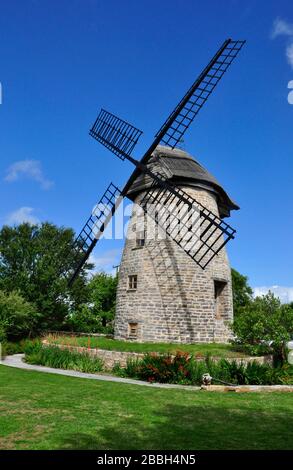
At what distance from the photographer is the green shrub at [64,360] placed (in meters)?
15.3

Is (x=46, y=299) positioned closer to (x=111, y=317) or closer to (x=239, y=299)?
(x=111, y=317)

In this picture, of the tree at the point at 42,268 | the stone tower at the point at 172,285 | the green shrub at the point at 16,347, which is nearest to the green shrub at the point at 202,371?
the stone tower at the point at 172,285

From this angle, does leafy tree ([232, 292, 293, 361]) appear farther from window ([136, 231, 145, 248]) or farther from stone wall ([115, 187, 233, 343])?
window ([136, 231, 145, 248])

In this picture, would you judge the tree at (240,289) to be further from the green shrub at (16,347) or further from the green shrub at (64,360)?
the green shrub at (64,360)

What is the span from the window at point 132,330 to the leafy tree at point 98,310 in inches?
506

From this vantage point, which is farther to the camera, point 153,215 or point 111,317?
point 111,317

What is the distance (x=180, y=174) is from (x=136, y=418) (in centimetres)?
1312

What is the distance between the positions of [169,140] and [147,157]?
1.46m

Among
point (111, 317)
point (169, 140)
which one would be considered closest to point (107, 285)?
point (111, 317)

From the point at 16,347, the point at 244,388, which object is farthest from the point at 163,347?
the point at 16,347

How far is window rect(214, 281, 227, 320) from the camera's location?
19625 mm

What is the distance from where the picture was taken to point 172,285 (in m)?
18.2

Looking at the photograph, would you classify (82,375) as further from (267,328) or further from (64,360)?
(267,328)
